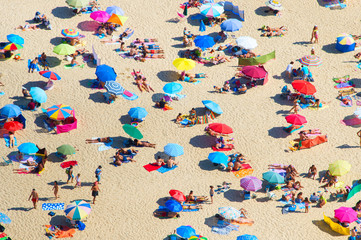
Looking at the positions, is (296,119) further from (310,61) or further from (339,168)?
(310,61)

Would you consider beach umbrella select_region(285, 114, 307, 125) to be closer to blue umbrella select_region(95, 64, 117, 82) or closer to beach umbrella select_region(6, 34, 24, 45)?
blue umbrella select_region(95, 64, 117, 82)

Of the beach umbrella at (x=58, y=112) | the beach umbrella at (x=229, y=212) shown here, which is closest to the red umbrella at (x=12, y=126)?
the beach umbrella at (x=58, y=112)

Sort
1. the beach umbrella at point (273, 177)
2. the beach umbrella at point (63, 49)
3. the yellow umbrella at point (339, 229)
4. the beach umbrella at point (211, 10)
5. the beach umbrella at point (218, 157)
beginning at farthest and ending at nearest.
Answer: the beach umbrella at point (211, 10) < the beach umbrella at point (63, 49) < the beach umbrella at point (218, 157) < the beach umbrella at point (273, 177) < the yellow umbrella at point (339, 229)

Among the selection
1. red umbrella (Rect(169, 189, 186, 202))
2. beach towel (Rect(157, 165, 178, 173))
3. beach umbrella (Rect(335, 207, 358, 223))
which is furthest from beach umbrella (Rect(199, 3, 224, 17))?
beach umbrella (Rect(335, 207, 358, 223))

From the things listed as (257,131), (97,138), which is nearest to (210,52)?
(257,131)

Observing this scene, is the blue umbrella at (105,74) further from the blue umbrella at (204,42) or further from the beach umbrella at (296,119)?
the beach umbrella at (296,119)
